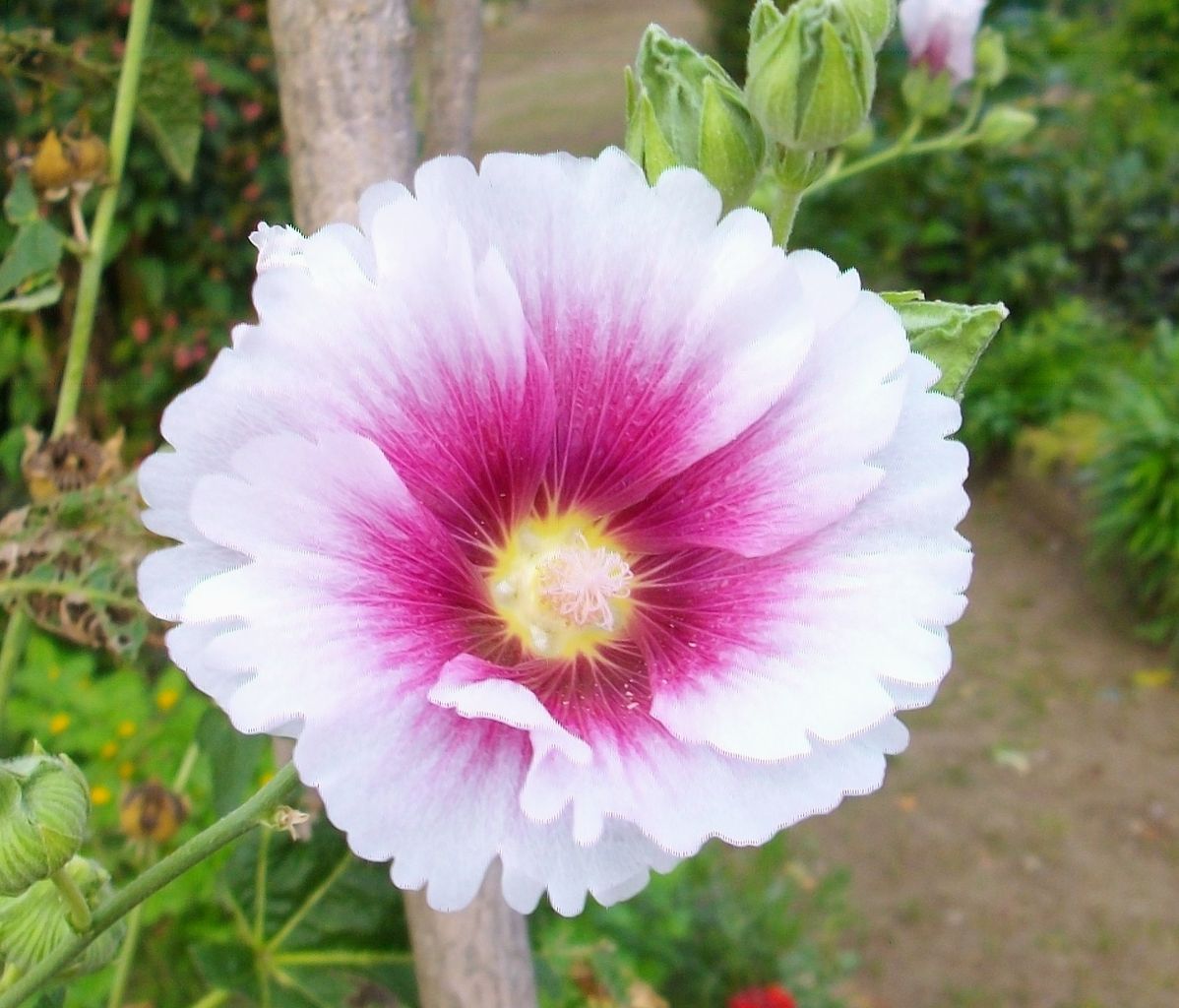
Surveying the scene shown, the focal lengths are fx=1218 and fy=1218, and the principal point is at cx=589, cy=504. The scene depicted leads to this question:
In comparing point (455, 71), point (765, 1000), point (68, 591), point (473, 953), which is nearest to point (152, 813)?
point (68, 591)

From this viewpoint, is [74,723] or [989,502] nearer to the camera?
[74,723]

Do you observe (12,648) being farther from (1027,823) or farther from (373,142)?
(1027,823)

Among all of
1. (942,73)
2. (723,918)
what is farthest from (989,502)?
(942,73)

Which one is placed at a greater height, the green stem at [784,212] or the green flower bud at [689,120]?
the green flower bud at [689,120]

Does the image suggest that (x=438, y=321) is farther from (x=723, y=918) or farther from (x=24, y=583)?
(x=723, y=918)

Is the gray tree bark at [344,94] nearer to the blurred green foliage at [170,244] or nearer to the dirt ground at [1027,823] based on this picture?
the blurred green foliage at [170,244]

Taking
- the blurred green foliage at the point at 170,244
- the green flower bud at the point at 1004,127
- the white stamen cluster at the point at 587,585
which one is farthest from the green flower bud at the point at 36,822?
the blurred green foliage at the point at 170,244

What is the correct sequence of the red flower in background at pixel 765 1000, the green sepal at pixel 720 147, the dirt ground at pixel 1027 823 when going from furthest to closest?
the dirt ground at pixel 1027 823
the red flower in background at pixel 765 1000
the green sepal at pixel 720 147
